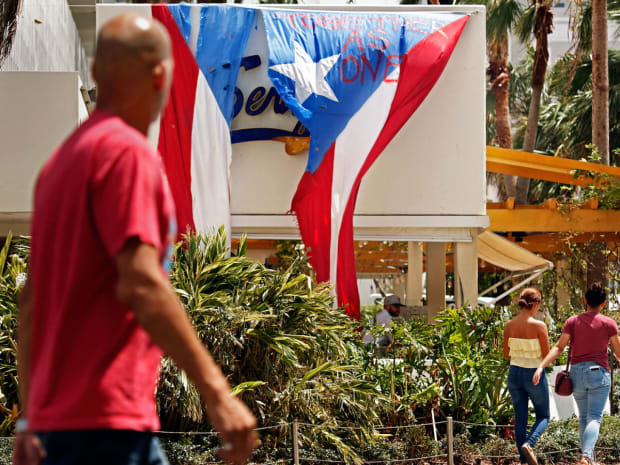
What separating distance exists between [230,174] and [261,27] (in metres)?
2.30

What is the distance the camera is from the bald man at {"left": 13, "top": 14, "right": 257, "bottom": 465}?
2.26 meters

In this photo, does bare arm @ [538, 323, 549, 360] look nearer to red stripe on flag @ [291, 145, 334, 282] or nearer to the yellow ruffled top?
the yellow ruffled top

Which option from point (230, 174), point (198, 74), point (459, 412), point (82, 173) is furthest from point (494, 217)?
point (82, 173)

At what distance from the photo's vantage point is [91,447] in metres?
2.28

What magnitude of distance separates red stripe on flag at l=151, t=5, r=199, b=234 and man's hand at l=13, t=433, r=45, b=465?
1053 cm

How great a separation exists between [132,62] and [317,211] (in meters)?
10.3

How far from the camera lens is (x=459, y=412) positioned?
9766mm

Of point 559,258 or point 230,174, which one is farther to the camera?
point 559,258

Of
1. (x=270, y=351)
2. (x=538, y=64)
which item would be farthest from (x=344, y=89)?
(x=538, y=64)

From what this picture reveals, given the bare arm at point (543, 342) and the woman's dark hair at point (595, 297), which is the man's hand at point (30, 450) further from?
the woman's dark hair at point (595, 297)

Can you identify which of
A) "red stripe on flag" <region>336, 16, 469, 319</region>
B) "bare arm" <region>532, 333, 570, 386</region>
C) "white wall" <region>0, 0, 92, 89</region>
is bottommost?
"bare arm" <region>532, 333, 570, 386</region>

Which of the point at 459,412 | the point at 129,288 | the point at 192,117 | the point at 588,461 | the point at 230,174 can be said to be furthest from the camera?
the point at 230,174

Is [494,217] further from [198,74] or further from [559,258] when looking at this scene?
[559,258]

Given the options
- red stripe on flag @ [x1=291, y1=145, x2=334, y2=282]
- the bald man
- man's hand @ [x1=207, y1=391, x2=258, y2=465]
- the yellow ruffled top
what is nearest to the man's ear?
the bald man
